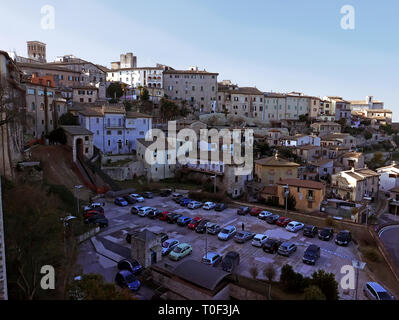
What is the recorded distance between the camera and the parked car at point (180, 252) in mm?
19547

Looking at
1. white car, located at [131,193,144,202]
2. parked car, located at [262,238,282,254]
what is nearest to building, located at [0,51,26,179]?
white car, located at [131,193,144,202]

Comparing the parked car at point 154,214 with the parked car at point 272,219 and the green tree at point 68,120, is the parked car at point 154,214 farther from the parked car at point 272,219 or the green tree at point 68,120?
the green tree at point 68,120

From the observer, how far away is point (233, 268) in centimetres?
1848

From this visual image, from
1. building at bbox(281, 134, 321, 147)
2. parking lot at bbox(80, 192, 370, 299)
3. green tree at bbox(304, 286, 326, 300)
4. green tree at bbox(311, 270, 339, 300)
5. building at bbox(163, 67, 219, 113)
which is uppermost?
building at bbox(163, 67, 219, 113)

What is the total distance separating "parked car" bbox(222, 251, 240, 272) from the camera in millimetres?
18203

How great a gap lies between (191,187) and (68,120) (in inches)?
844

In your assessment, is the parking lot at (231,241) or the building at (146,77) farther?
the building at (146,77)

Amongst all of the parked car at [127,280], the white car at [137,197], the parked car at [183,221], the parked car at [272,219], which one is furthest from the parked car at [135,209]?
the parked car at [272,219]

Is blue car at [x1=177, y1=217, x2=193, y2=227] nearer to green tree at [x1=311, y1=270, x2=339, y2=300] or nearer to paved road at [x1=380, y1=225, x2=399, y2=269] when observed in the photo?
green tree at [x1=311, y1=270, x2=339, y2=300]

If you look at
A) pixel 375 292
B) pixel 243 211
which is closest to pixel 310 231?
pixel 243 211

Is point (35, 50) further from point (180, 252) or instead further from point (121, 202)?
point (180, 252)

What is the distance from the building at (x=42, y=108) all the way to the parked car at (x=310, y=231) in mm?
35625

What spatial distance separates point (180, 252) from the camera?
19781 mm

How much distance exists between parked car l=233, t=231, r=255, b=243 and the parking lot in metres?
0.37
